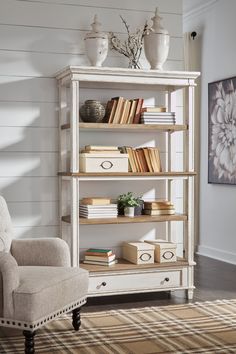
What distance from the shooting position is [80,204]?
15.4 feet

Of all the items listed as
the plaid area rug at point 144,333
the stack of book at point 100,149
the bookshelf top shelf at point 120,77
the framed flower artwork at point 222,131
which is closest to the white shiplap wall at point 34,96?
the bookshelf top shelf at point 120,77

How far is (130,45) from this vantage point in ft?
16.2

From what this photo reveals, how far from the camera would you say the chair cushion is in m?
3.28

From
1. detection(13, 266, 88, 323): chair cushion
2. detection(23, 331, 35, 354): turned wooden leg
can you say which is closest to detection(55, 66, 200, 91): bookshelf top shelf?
detection(13, 266, 88, 323): chair cushion

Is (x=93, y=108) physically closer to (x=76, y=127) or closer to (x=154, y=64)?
(x=76, y=127)

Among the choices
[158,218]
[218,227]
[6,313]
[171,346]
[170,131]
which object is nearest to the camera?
[6,313]

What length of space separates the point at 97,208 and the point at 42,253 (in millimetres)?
740

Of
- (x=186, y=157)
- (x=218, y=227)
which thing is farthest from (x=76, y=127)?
(x=218, y=227)

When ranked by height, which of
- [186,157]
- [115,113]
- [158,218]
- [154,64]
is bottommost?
[158,218]

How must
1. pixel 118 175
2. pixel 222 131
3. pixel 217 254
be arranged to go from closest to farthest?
1. pixel 118 175
2. pixel 222 131
3. pixel 217 254

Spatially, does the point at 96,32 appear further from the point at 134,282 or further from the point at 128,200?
the point at 134,282

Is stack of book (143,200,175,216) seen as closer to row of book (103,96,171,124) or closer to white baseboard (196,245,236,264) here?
row of book (103,96,171,124)

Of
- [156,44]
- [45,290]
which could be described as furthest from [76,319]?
[156,44]

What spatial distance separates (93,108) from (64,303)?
1.59 meters
